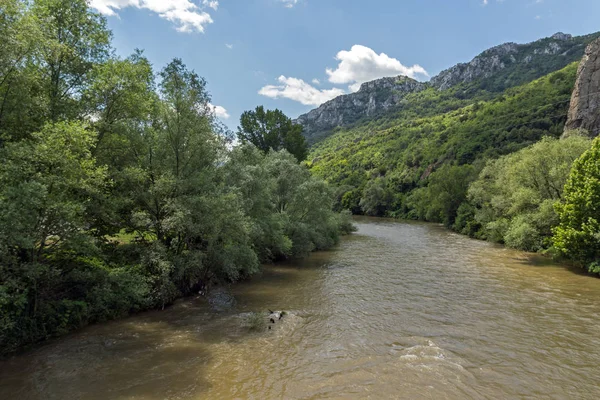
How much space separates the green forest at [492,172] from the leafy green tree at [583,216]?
6 centimetres

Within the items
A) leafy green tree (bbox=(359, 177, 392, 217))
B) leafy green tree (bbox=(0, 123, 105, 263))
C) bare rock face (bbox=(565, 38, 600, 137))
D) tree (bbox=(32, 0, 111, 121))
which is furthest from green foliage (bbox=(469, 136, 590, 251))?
leafy green tree (bbox=(359, 177, 392, 217))

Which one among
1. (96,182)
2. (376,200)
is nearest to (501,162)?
(376,200)

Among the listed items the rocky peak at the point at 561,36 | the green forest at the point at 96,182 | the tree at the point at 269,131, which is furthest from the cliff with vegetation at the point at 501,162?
the tree at the point at 269,131

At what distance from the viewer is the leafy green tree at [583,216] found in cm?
2352

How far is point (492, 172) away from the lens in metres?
49.6

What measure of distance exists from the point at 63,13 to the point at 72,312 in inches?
597

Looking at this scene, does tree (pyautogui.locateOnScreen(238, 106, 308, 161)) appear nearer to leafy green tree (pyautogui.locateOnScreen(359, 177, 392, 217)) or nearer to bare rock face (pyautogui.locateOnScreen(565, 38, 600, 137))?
leafy green tree (pyautogui.locateOnScreen(359, 177, 392, 217))

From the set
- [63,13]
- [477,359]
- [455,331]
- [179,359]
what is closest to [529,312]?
[455,331]

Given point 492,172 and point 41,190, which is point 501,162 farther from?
point 41,190

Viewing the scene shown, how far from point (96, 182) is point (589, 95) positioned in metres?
75.7

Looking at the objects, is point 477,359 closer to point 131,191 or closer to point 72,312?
point 72,312

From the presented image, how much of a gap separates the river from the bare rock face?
4851 cm

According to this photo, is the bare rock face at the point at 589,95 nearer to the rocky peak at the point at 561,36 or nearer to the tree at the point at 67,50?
the tree at the point at 67,50

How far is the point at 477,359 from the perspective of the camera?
503 inches
